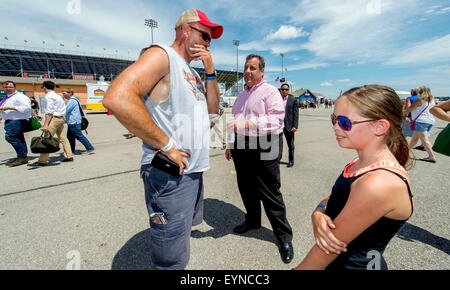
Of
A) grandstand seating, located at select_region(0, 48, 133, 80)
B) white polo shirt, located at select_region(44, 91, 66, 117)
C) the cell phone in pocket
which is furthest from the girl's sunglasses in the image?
grandstand seating, located at select_region(0, 48, 133, 80)

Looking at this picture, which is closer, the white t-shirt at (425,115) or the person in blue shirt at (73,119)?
the white t-shirt at (425,115)

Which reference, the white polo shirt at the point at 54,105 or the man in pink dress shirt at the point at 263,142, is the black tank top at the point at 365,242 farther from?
the white polo shirt at the point at 54,105

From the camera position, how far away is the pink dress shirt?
7.29 ft

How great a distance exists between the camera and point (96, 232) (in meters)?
2.61

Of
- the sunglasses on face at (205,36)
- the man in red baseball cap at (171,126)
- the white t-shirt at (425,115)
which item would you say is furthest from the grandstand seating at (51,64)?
the man in red baseball cap at (171,126)

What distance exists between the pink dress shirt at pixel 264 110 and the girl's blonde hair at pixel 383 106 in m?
1.17

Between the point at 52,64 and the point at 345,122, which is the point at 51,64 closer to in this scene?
→ the point at 52,64

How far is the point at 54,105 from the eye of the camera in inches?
211

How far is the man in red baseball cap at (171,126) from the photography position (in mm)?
1066

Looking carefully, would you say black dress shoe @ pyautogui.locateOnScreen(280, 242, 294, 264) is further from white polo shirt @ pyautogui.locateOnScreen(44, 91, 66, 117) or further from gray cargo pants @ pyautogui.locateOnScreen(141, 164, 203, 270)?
white polo shirt @ pyautogui.locateOnScreen(44, 91, 66, 117)

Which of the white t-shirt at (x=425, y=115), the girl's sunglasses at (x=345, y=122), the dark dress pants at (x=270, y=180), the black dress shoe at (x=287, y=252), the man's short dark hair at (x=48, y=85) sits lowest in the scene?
the black dress shoe at (x=287, y=252)
